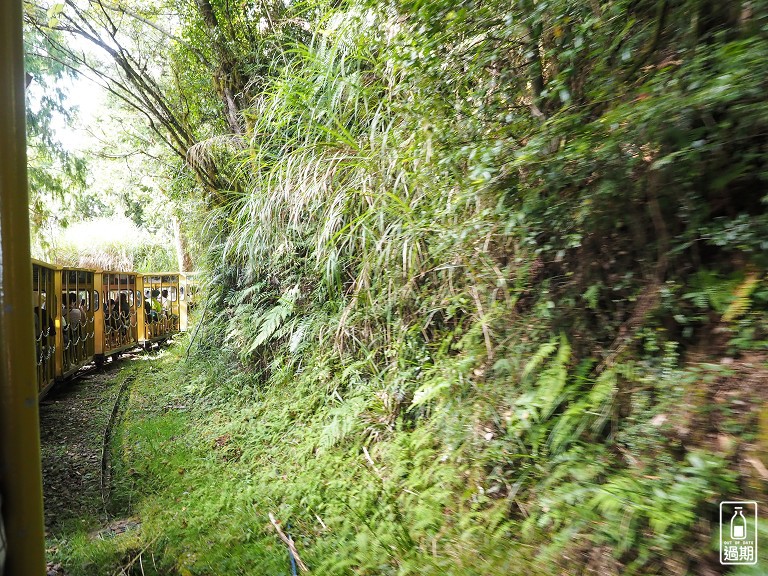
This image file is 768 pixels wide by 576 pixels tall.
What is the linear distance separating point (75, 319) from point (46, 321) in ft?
5.62

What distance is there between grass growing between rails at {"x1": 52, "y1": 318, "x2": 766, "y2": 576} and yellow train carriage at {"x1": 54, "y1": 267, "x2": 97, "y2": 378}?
4338mm

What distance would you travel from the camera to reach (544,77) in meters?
2.88

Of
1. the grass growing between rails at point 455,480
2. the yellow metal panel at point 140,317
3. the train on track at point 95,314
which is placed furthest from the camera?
the yellow metal panel at point 140,317

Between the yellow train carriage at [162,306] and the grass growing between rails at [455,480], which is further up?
the yellow train carriage at [162,306]

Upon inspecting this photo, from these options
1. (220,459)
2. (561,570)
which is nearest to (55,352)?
(220,459)

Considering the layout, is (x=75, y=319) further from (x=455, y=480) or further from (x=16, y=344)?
(x=16, y=344)

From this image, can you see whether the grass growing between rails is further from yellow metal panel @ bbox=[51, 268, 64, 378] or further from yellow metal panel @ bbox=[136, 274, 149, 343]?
yellow metal panel @ bbox=[136, 274, 149, 343]

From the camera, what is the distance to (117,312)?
11.4 metres

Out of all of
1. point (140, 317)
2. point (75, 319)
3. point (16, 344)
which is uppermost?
point (16, 344)

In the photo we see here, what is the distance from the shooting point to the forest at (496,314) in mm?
2008

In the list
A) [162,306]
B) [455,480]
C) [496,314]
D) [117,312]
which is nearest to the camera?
[455,480]

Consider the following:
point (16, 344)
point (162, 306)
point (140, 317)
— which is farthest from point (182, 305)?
point (16, 344)

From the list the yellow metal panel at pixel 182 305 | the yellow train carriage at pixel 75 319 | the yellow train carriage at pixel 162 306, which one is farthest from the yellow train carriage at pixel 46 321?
the yellow metal panel at pixel 182 305

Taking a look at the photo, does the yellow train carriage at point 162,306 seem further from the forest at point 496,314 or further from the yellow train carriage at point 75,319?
the forest at point 496,314
